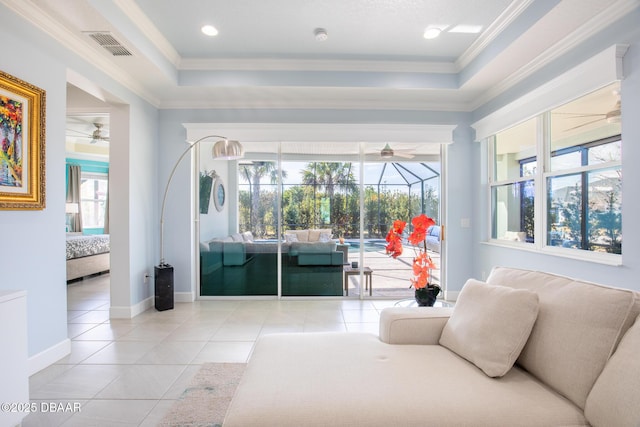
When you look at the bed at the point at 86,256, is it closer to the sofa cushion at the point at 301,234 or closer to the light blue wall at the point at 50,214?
the light blue wall at the point at 50,214

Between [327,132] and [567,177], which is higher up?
[327,132]

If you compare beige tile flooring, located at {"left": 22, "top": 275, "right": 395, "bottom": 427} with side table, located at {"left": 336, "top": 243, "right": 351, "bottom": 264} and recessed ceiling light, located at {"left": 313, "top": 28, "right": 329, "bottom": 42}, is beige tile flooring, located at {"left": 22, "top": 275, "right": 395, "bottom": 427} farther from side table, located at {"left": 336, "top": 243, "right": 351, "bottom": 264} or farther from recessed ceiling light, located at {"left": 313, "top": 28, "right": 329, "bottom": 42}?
recessed ceiling light, located at {"left": 313, "top": 28, "right": 329, "bottom": 42}

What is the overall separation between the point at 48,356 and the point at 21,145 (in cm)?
165

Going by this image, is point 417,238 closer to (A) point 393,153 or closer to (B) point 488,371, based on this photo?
(B) point 488,371

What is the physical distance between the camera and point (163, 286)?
3.96 meters

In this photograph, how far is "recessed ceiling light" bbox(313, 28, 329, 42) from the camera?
311cm

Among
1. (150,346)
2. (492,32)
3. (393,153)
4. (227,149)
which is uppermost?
(492,32)

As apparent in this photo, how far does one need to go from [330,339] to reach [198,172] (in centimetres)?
350

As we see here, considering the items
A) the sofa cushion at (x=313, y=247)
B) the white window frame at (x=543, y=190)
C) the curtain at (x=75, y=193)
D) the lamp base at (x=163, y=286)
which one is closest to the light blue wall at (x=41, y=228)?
the lamp base at (x=163, y=286)

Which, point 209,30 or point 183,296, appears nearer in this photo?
point 209,30

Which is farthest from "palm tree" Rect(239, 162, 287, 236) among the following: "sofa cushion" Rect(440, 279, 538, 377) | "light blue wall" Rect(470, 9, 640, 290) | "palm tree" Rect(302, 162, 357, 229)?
"sofa cushion" Rect(440, 279, 538, 377)

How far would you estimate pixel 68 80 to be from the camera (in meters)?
2.90

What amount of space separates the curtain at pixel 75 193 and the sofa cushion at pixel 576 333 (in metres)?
9.48

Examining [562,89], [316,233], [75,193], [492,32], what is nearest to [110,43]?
[316,233]
